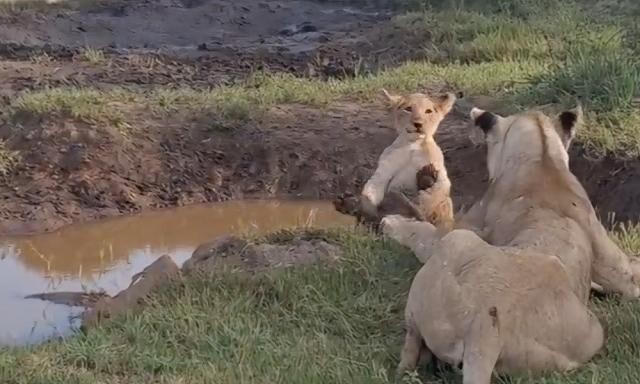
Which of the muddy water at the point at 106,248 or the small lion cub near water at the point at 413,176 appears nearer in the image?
the small lion cub near water at the point at 413,176

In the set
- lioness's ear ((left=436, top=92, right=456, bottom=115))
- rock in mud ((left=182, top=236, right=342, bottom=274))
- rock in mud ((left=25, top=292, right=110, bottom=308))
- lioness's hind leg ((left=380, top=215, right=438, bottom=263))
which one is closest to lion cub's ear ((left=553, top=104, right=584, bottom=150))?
lioness's hind leg ((left=380, top=215, right=438, bottom=263))

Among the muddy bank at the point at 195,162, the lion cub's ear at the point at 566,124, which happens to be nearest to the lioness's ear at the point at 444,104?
the lion cub's ear at the point at 566,124

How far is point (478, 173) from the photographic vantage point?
29.7ft

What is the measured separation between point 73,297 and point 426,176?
6.84 feet

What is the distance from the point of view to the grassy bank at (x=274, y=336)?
15.7ft

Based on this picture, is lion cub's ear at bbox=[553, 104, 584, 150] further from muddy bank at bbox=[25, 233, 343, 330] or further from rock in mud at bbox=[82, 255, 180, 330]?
rock in mud at bbox=[82, 255, 180, 330]

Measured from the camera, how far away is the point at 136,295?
5898 mm

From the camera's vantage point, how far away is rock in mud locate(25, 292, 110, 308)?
22.7ft

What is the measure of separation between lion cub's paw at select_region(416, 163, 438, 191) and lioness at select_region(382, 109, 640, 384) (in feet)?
2.70

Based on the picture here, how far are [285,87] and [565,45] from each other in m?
2.89

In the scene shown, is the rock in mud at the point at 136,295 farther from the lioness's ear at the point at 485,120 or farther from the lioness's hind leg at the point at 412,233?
the lioness's ear at the point at 485,120

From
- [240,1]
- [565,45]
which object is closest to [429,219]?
[565,45]

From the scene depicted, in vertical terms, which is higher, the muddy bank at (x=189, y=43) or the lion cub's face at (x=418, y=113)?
the lion cub's face at (x=418, y=113)

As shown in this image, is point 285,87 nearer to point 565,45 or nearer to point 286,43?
point 565,45
